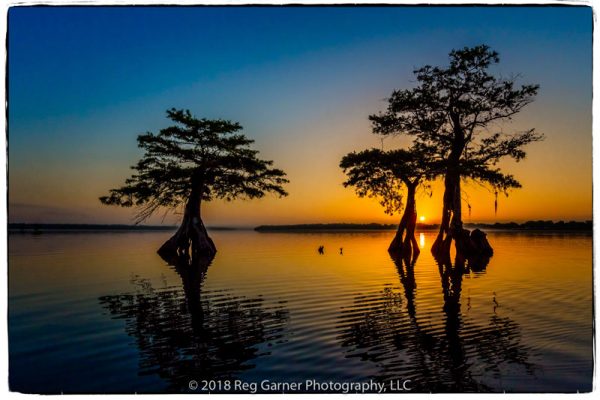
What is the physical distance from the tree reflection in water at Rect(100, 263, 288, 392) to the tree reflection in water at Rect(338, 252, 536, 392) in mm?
1465

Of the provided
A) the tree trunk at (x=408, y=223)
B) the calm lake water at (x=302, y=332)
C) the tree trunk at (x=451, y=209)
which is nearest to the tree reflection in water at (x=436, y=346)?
the calm lake water at (x=302, y=332)

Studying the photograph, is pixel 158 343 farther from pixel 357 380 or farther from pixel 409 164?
→ pixel 409 164

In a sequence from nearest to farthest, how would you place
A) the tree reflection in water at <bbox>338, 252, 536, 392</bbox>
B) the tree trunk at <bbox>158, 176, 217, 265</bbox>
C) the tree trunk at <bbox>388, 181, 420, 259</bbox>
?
the tree reflection in water at <bbox>338, 252, 536, 392</bbox> < the tree trunk at <bbox>158, 176, 217, 265</bbox> < the tree trunk at <bbox>388, 181, 420, 259</bbox>

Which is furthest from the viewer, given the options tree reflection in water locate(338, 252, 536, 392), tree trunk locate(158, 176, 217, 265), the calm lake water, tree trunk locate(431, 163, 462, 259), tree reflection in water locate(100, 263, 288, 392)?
tree trunk locate(158, 176, 217, 265)

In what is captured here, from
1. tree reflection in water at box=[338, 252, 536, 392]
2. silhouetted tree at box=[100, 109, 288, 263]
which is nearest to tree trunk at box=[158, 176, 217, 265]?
silhouetted tree at box=[100, 109, 288, 263]

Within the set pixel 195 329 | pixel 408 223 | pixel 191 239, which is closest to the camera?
pixel 195 329

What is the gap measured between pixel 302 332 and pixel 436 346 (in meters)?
2.27

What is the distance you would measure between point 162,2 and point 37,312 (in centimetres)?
720

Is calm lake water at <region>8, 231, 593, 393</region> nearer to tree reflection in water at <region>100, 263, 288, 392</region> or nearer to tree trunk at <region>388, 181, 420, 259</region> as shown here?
tree reflection in water at <region>100, 263, 288, 392</region>

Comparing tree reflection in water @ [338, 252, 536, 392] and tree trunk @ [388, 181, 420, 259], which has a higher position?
tree trunk @ [388, 181, 420, 259]

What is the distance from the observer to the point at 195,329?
991 cm

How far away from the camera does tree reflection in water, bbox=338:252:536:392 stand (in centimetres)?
716

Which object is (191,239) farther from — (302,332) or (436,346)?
(436,346)

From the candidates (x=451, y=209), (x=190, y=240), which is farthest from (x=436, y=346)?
(x=190, y=240)
